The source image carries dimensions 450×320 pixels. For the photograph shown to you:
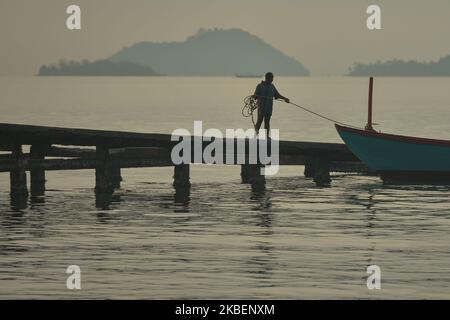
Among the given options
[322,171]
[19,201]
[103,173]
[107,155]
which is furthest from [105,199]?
[322,171]

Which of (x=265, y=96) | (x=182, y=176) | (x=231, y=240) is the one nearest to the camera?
→ (x=231, y=240)

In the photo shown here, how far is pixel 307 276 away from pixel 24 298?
197 inches

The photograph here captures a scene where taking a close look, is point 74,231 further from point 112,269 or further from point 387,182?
point 387,182

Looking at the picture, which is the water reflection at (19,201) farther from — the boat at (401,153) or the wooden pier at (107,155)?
the boat at (401,153)

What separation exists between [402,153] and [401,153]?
4 cm

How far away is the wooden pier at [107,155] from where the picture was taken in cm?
3662

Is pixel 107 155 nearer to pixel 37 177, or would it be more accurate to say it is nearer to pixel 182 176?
pixel 182 176

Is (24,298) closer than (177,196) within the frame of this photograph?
Yes

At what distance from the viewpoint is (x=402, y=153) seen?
1539 inches

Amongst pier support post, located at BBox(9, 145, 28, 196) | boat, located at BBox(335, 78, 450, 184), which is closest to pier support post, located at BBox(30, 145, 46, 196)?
pier support post, located at BBox(9, 145, 28, 196)

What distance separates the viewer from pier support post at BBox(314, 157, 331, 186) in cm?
4044

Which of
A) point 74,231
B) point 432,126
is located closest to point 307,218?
point 74,231

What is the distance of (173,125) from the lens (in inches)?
4405
